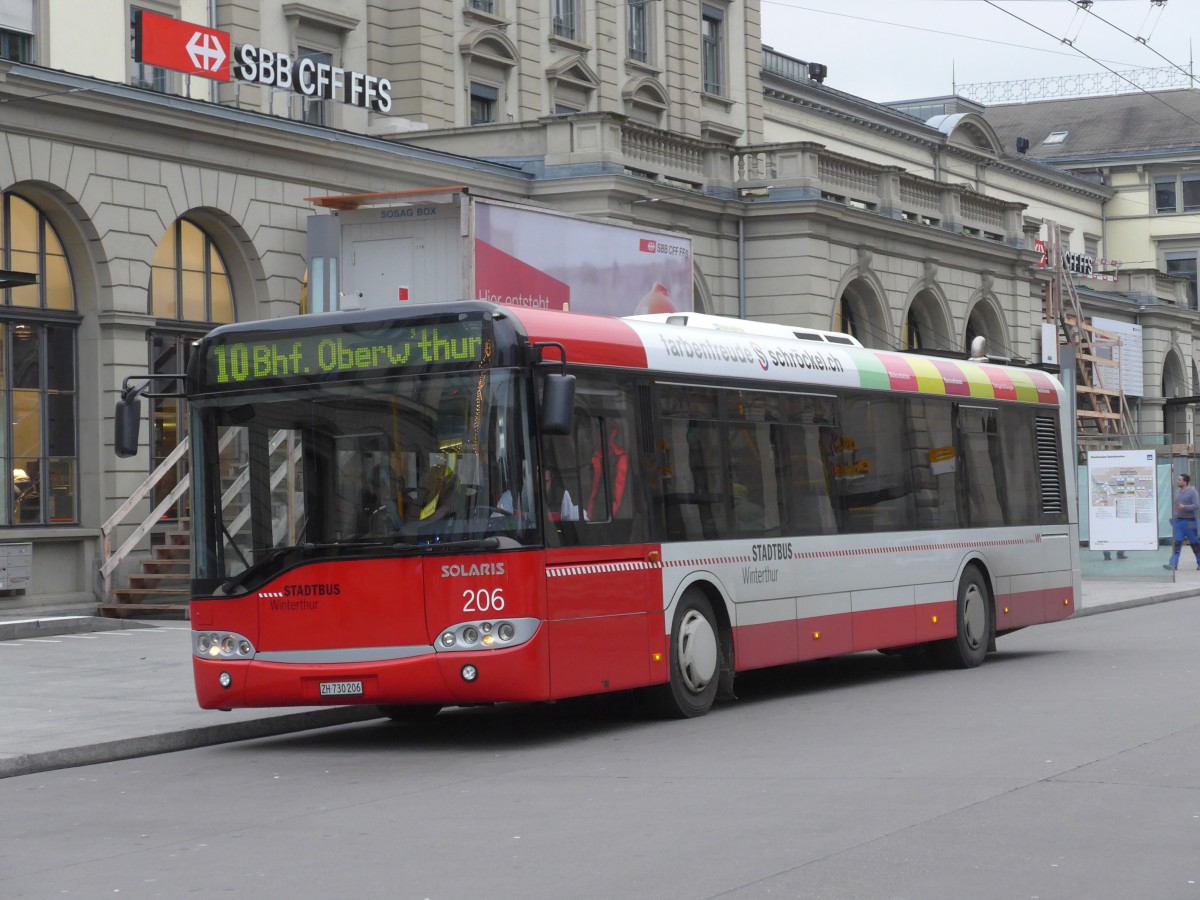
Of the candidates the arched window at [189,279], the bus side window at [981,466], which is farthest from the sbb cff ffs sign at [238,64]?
the bus side window at [981,466]

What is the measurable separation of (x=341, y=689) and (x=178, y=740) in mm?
1508

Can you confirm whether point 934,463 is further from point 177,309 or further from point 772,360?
point 177,309

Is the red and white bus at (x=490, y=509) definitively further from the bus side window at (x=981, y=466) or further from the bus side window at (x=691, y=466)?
the bus side window at (x=981, y=466)

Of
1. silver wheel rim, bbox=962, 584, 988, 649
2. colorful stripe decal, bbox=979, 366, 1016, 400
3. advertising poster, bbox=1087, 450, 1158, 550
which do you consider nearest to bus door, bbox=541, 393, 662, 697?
silver wheel rim, bbox=962, 584, 988, 649

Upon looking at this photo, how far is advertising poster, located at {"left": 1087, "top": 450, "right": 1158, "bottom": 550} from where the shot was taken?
106 feet

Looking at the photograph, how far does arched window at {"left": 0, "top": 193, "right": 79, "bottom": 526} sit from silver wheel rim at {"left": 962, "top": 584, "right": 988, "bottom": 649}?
12141 mm

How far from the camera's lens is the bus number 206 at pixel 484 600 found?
1202 centimetres

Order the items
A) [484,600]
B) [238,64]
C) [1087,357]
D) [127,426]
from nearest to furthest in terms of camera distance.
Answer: [484,600] < [127,426] < [238,64] < [1087,357]

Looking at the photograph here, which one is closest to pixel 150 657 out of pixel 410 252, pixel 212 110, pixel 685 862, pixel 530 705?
pixel 530 705

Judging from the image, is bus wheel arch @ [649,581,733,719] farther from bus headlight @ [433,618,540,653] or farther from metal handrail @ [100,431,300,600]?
metal handrail @ [100,431,300,600]

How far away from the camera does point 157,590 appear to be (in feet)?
78.5

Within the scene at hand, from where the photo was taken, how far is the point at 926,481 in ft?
56.9

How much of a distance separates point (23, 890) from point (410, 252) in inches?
663

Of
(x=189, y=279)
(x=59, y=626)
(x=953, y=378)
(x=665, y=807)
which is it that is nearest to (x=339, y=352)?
(x=665, y=807)
